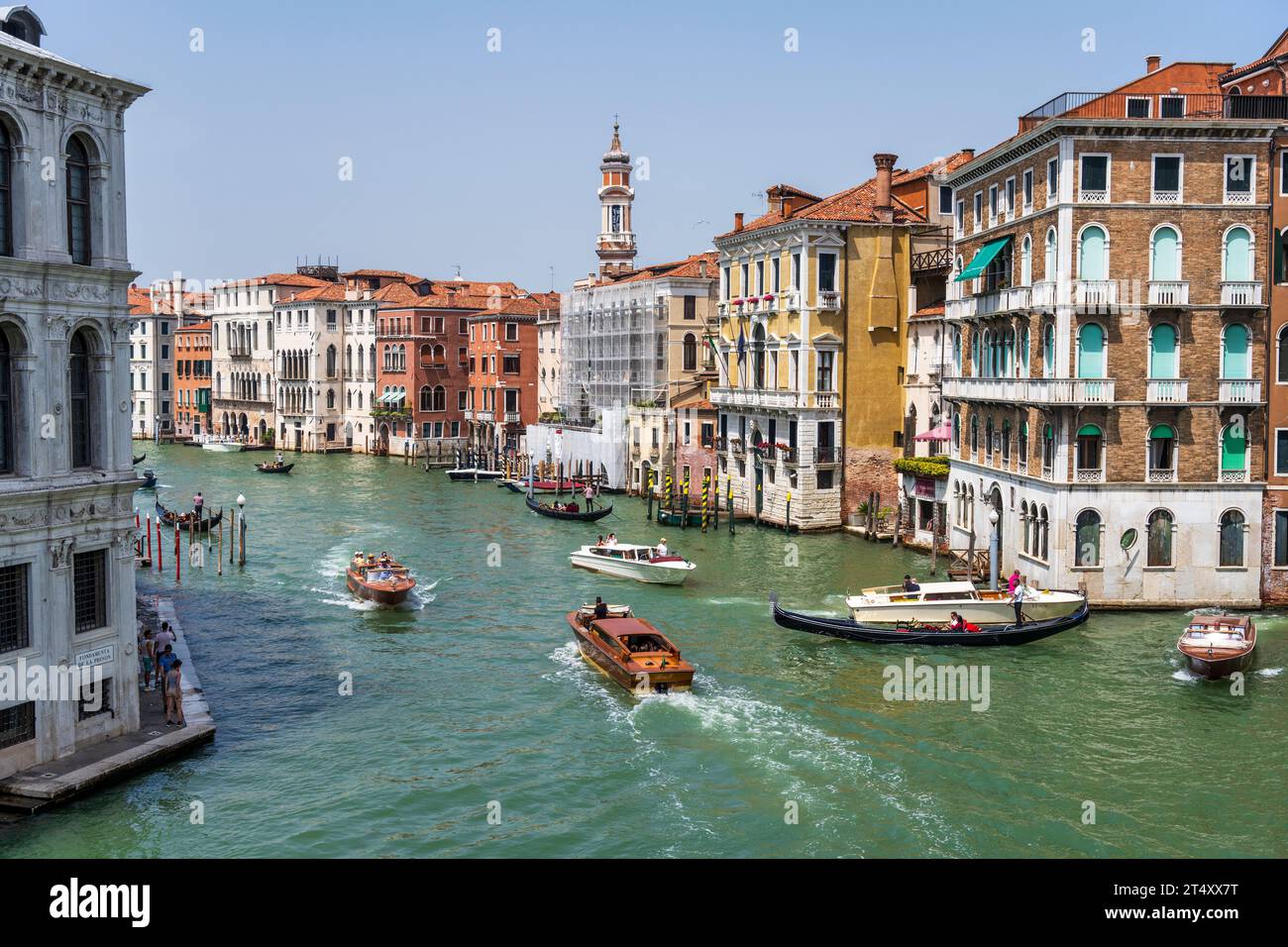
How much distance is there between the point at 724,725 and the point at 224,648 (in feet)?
37.7

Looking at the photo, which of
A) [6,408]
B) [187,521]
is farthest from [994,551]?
[187,521]

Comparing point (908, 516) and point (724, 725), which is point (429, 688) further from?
point (908, 516)

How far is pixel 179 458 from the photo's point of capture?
82.2 meters

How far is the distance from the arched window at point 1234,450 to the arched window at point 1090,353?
9.96ft

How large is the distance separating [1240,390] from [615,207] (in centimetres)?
5514

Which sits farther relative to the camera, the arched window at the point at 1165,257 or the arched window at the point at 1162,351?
the arched window at the point at 1162,351

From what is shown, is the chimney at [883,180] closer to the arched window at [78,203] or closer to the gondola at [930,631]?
the gondola at [930,631]

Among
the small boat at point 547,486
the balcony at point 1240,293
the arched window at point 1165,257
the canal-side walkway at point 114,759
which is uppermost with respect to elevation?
the arched window at point 1165,257

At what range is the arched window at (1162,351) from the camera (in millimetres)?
28438

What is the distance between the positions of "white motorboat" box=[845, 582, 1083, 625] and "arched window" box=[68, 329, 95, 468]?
1554cm

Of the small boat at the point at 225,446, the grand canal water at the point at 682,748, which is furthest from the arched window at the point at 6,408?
the small boat at the point at 225,446

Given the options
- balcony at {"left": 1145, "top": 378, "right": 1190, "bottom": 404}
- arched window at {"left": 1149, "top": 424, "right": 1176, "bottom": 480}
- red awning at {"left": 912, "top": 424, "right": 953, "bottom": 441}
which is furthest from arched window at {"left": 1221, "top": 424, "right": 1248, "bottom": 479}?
red awning at {"left": 912, "top": 424, "right": 953, "bottom": 441}

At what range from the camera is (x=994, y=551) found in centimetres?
3141

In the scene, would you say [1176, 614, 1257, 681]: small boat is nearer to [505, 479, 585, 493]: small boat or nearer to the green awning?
the green awning
